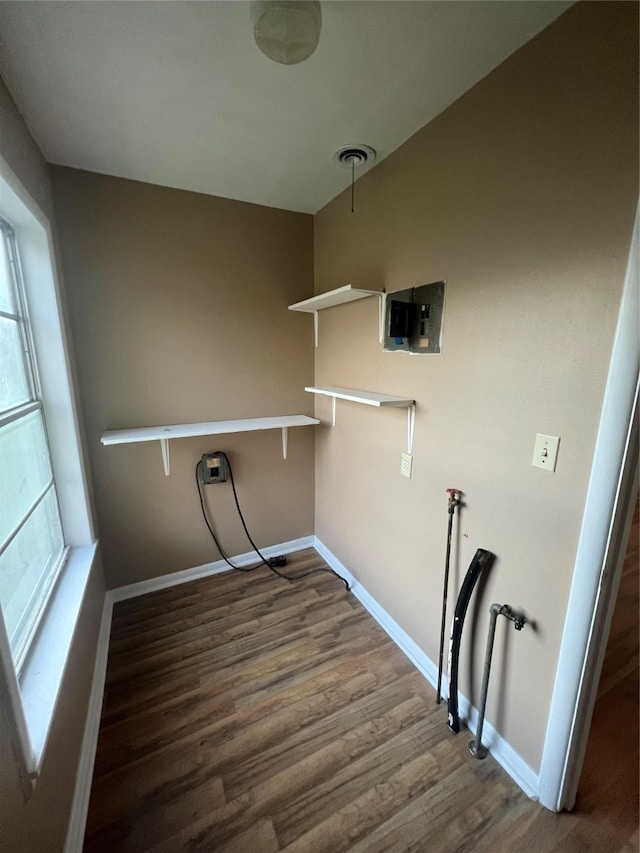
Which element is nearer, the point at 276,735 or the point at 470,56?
the point at 470,56

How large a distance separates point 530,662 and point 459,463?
75cm

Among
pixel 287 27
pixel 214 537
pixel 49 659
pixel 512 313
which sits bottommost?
pixel 214 537

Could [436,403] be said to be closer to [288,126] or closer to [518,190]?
[518,190]

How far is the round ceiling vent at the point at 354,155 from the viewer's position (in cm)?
162

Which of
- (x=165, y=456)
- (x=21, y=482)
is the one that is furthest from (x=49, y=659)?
(x=165, y=456)

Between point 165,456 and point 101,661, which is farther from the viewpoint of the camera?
point 165,456

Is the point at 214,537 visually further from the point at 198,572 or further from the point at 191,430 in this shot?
the point at 191,430

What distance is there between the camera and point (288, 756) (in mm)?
1379

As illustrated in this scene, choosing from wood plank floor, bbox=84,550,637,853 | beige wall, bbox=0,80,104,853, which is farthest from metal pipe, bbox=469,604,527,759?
beige wall, bbox=0,80,104,853

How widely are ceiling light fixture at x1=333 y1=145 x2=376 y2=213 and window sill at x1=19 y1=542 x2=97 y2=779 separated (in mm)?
2361

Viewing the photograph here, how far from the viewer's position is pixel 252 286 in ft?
7.44

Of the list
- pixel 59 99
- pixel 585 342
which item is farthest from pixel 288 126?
pixel 585 342

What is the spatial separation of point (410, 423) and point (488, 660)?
39.6 inches

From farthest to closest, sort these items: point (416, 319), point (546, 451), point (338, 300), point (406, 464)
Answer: point (338, 300) < point (406, 464) < point (416, 319) < point (546, 451)
